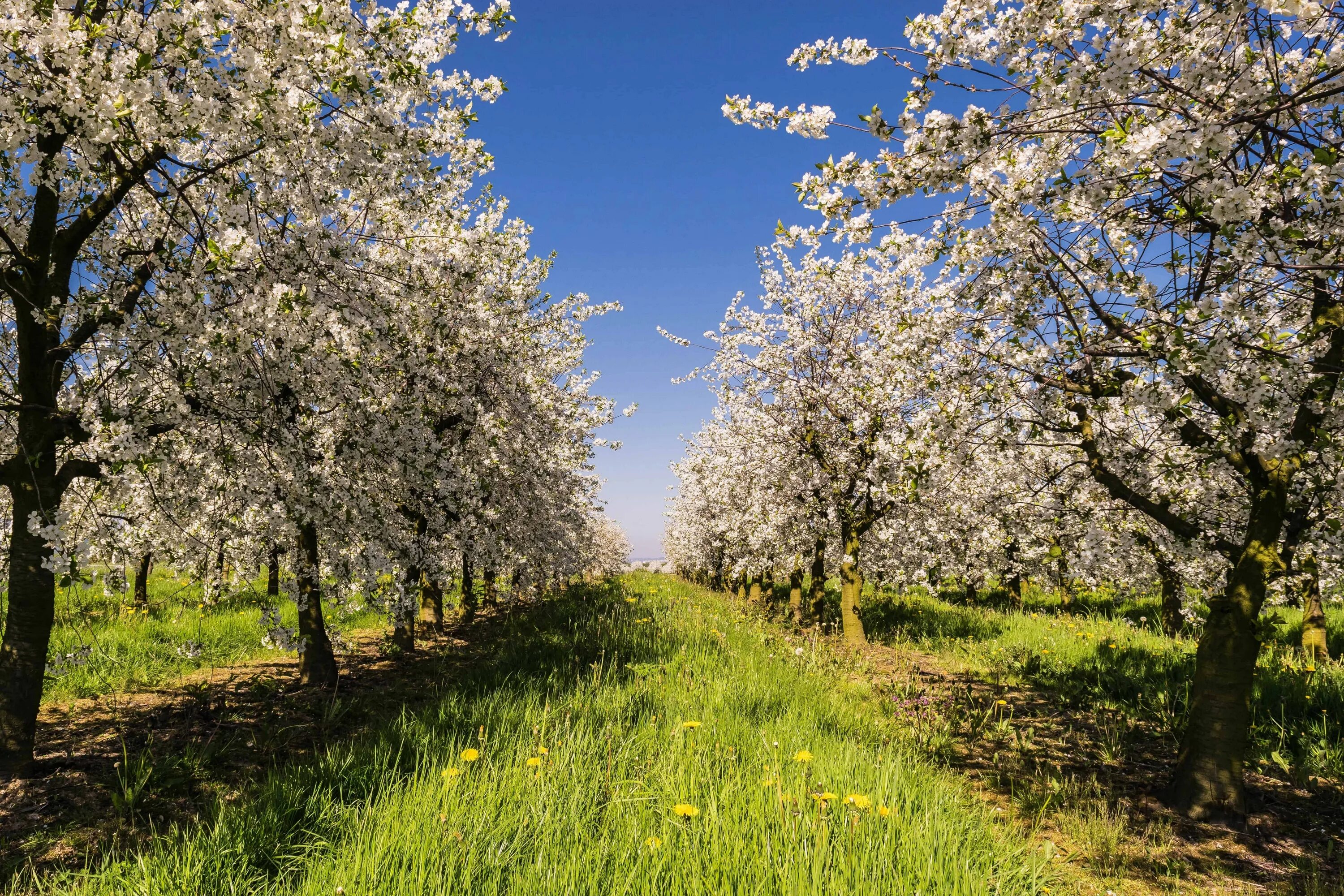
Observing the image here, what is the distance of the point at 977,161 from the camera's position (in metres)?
4.65

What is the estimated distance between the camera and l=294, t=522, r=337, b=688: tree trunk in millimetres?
8070

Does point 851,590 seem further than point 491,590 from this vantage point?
No

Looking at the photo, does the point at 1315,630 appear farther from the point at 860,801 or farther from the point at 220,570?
the point at 220,570

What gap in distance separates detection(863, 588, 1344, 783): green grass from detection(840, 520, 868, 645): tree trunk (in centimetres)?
124

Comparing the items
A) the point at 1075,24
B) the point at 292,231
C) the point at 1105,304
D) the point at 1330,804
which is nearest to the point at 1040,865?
the point at 1330,804

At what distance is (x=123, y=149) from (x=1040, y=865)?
332 inches

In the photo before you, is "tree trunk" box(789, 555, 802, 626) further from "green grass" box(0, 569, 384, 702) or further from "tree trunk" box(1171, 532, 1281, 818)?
"tree trunk" box(1171, 532, 1281, 818)

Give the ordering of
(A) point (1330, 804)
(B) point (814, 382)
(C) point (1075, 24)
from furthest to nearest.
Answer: (B) point (814, 382), (A) point (1330, 804), (C) point (1075, 24)

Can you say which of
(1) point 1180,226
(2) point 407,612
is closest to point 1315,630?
(1) point 1180,226

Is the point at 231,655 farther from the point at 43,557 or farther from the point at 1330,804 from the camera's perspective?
the point at 1330,804

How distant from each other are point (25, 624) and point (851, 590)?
12.9 metres

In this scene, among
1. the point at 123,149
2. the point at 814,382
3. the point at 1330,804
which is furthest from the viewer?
the point at 814,382

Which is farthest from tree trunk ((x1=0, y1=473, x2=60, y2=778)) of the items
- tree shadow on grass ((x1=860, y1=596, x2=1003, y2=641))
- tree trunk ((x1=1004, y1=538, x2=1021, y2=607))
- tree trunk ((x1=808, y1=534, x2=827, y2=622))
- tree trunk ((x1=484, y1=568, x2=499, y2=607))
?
tree trunk ((x1=1004, y1=538, x2=1021, y2=607))

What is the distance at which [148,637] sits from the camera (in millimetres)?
10102
